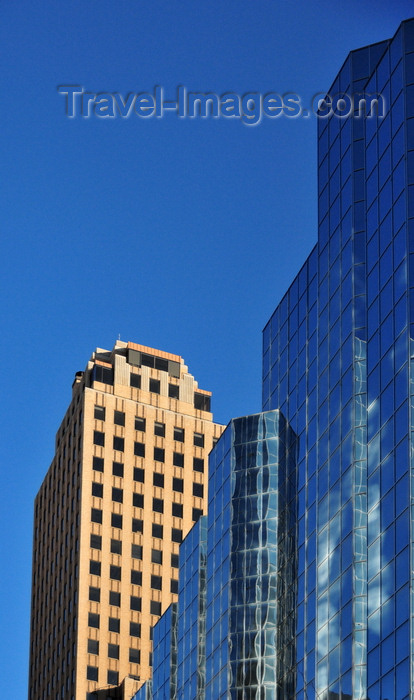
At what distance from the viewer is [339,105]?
100500mm

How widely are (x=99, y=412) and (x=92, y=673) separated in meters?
31.1

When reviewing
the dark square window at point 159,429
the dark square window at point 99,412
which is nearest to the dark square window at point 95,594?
the dark square window at point 99,412

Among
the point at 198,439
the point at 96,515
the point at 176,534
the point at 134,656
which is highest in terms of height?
the point at 198,439

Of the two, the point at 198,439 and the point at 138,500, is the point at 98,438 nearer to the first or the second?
the point at 138,500

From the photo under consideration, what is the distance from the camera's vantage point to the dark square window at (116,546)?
172875mm

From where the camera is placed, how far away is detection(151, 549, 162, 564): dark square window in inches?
6845

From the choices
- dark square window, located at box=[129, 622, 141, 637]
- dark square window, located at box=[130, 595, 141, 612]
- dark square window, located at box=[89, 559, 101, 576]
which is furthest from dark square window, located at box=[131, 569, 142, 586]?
dark square window, located at box=[129, 622, 141, 637]

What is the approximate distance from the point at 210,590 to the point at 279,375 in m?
16.2

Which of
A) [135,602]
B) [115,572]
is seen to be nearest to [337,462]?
[135,602]

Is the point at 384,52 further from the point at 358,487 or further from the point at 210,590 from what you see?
the point at 210,590

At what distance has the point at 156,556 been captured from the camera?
572 feet

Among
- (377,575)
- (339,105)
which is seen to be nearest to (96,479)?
(339,105)

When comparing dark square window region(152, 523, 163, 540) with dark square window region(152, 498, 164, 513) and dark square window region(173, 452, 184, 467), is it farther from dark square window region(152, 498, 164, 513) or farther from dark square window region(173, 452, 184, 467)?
dark square window region(173, 452, 184, 467)

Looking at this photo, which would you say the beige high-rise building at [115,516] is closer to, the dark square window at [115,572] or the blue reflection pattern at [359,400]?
the dark square window at [115,572]
